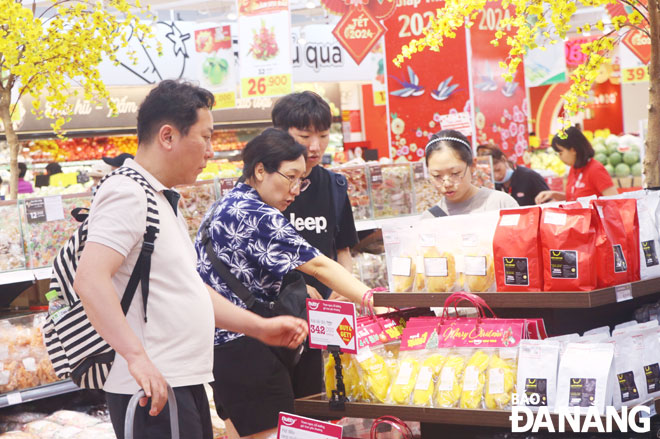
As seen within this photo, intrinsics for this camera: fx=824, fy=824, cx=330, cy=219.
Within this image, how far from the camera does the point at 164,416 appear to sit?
2203 millimetres

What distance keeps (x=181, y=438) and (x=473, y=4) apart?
198cm

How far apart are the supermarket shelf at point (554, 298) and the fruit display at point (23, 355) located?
2547mm

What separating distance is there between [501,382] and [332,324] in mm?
502

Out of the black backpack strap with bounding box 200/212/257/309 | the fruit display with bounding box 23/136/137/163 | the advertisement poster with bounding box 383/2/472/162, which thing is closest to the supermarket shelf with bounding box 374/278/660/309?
the black backpack strap with bounding box 200/212/257/309

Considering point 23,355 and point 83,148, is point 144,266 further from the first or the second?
point 83,148

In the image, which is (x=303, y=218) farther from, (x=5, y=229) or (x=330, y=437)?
(x=5, y=229)

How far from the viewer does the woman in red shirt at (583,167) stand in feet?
21.2

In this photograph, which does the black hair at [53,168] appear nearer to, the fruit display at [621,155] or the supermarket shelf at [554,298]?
the fruit display at [621,155]

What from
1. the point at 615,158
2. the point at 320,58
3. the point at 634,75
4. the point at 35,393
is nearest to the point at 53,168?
the point at 320,58

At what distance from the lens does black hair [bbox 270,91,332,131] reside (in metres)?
3.38

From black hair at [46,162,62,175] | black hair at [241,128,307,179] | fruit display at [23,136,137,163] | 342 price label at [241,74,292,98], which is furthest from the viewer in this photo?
fruit display at [23,136,137,163]

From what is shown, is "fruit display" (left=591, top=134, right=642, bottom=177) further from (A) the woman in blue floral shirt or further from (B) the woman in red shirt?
(A) the woman in blue floral shirt

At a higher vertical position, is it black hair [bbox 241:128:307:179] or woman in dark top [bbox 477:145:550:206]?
black hair [bbox 241:128:307:179]

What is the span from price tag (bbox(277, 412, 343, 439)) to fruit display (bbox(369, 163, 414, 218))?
3439mm
